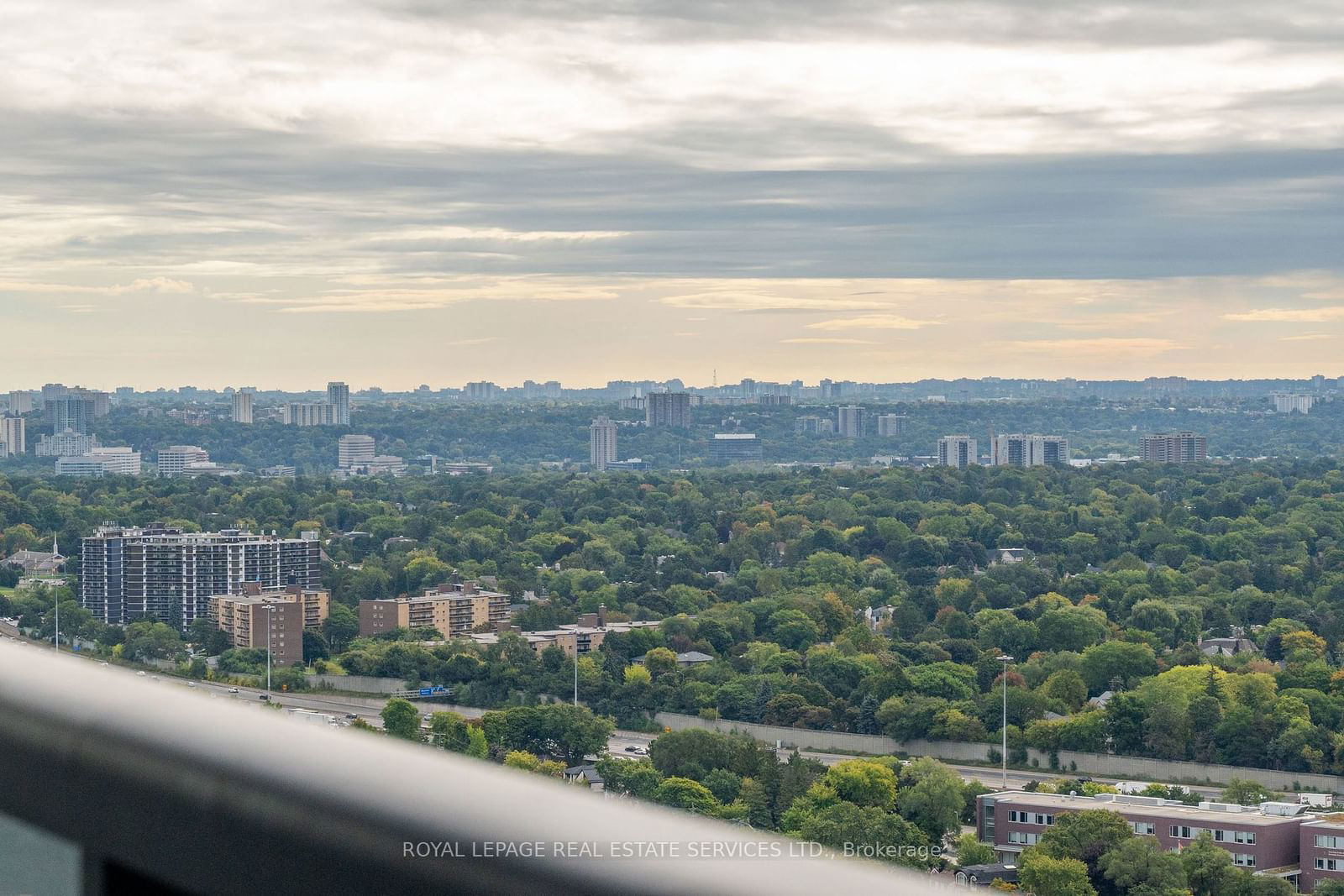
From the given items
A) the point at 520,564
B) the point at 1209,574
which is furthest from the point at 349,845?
the point at 520,564

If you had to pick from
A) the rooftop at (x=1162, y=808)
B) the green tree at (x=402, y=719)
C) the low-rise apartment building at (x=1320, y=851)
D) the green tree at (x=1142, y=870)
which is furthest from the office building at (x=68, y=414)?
the green tree at (x=1142, y=870)

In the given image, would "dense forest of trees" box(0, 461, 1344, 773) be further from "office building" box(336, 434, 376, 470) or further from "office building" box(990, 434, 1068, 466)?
"office building" box(336, 434, 376, 470)

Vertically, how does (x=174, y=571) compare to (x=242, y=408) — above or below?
below

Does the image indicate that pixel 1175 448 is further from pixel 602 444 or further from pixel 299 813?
pixel 299 813

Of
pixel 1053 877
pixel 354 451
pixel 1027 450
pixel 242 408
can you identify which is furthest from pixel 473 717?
pixel 242 408

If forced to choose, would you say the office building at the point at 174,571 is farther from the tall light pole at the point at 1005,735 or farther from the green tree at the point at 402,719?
the tall light pole at the point at 1005,735
